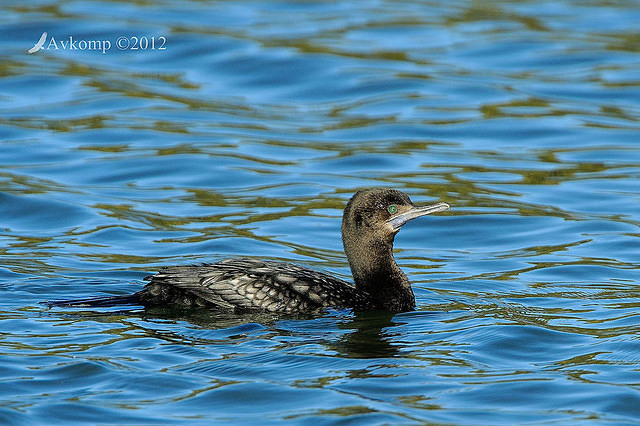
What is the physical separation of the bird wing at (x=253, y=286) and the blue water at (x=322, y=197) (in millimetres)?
112

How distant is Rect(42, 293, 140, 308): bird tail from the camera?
9.16 m

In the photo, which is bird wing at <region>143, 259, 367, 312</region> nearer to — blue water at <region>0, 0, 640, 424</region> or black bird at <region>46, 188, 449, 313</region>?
black bird at <region>46, 188, 449, 313</region>

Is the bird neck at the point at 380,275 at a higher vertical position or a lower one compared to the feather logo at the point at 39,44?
lower

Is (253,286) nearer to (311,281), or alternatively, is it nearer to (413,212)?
(311,281)

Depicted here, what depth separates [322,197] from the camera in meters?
13.4

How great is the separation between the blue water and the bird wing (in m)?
0.11

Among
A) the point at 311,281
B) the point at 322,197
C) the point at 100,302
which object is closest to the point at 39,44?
the point at 322,197

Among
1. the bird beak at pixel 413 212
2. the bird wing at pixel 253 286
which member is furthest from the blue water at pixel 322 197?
the bird beak at pixel 413 212

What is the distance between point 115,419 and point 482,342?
2.78 m

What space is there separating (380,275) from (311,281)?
0.67 meters

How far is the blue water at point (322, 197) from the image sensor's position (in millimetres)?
7691

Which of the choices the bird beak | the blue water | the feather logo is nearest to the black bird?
the bird beak

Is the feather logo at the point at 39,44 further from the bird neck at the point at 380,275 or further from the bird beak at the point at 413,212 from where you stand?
the bird beak at the point at 413,212

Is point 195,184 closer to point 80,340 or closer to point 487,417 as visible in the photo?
point 80,340
